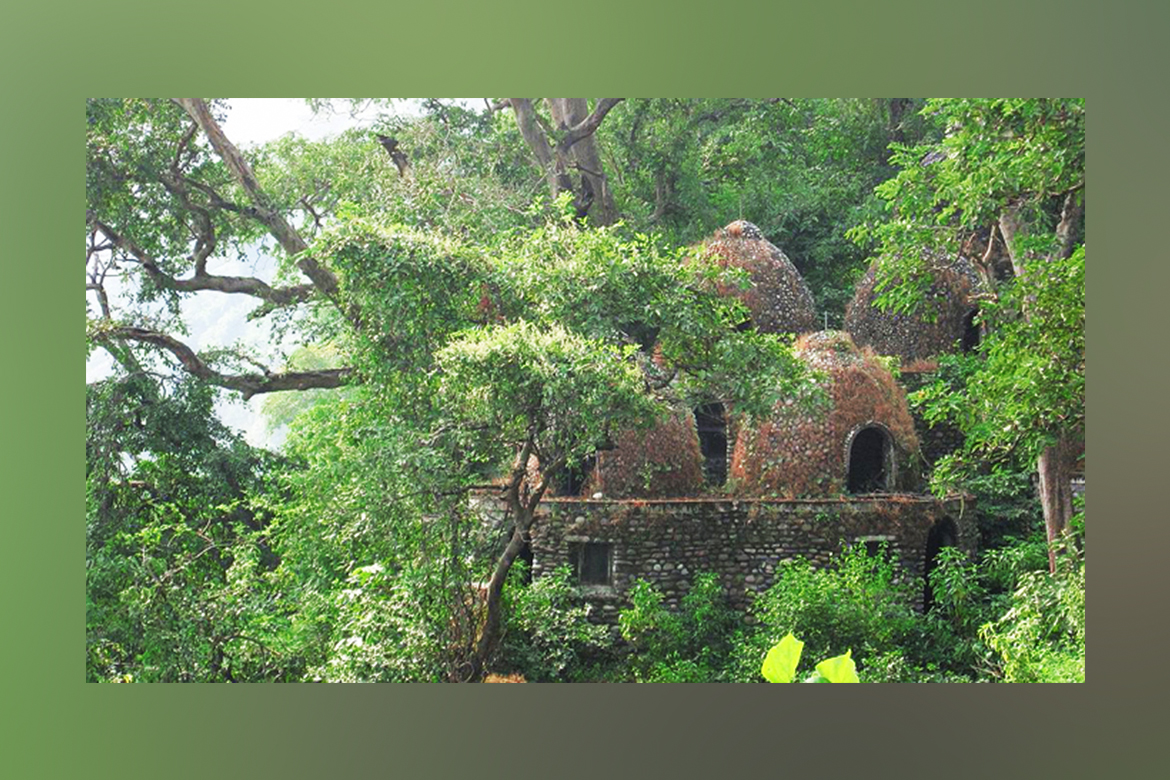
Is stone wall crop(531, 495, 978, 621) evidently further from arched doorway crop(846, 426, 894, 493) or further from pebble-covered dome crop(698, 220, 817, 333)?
pebble-covered dome crop(698, 220, 817, 333)

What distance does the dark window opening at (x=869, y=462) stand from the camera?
437 cm

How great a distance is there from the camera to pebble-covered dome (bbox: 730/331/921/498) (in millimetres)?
4375

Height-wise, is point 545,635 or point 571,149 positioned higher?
point 571,149

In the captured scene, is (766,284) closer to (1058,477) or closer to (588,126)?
(588,126)

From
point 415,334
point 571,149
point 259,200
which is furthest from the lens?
point 571,149

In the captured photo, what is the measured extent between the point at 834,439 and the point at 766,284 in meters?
0.74

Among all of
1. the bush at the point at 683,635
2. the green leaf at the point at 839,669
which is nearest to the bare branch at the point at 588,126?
the bush at the point at 683,635

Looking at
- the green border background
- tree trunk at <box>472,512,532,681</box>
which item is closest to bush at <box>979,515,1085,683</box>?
the green border background

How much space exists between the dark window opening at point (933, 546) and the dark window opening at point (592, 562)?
1.31 m

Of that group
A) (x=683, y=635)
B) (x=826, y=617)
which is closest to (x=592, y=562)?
(x=683, y=635)

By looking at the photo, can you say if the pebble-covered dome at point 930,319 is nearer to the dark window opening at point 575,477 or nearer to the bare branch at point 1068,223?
the bare branch at point 1068,223

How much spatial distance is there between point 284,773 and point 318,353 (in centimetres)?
176

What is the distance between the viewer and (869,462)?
14.5 feet

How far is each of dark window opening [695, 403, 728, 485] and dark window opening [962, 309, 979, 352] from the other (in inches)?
44.1
